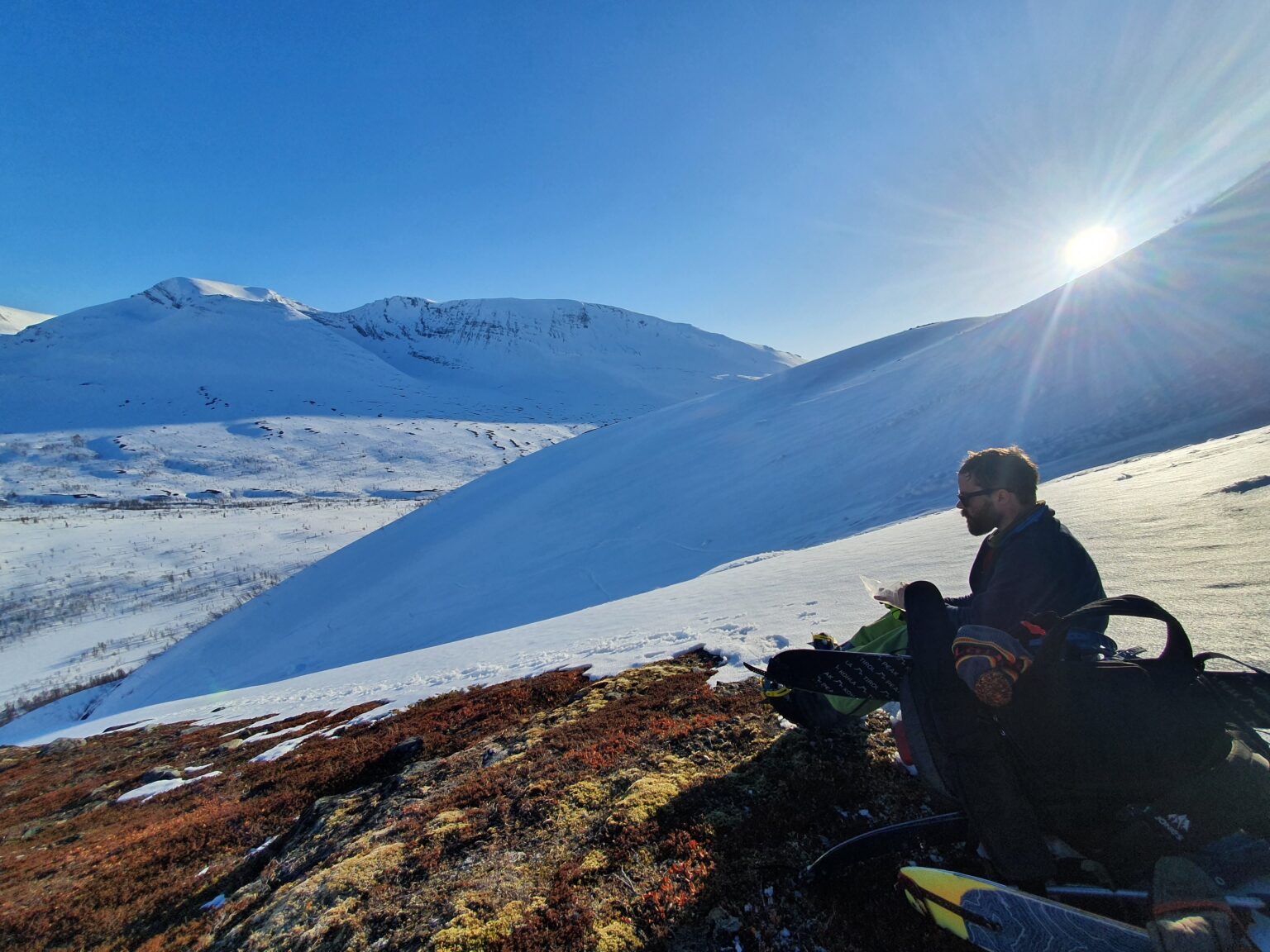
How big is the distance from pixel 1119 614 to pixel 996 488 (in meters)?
1.26

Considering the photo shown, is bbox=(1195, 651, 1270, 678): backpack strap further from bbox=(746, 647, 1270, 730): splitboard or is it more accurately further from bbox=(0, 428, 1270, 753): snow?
bbox=(0, 428, 1270, 753): snow

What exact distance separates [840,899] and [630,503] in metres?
24.0

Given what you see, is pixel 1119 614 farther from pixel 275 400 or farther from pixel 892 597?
pixel 275 400

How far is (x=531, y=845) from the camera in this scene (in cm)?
324

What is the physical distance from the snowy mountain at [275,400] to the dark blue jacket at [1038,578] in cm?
Result: 7510

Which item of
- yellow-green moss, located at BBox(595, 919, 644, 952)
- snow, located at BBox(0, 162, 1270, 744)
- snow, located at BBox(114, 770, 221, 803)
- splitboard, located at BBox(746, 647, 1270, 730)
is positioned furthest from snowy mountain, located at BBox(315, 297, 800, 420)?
yellow-green moss, located at BBox(595, 919, 644, 952)

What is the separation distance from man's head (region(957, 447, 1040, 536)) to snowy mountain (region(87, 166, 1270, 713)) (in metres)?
7.45

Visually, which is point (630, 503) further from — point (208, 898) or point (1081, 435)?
point (208, 898)

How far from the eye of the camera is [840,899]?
2346mm

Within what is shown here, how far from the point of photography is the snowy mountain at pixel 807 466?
635 inches

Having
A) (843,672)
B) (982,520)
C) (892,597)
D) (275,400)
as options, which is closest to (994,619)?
(892,597)

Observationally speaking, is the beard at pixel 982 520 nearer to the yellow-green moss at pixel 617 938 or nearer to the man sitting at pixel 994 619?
the man sitting at pixel 994 619

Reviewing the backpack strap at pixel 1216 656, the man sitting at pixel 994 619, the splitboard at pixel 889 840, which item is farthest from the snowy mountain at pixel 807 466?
the backpack strap at pixel 1216 656

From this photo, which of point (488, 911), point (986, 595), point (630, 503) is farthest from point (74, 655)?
point (986, 595)
